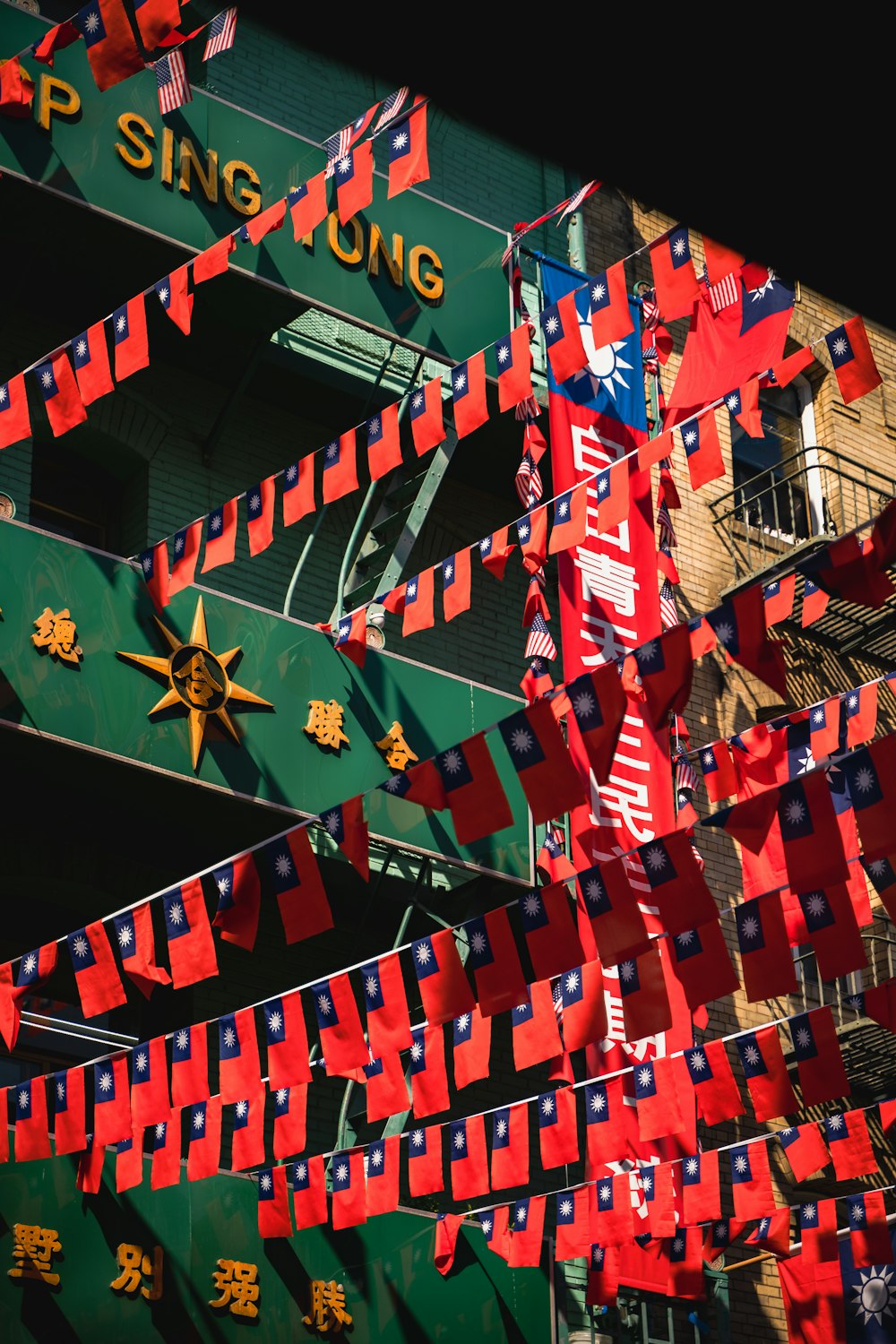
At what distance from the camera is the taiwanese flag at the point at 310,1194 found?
10742mm

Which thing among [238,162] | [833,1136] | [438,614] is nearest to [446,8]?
[833,1136]

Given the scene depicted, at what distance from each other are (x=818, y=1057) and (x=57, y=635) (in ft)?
17.9

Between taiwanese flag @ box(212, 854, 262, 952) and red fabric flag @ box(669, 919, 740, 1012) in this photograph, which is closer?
red fabric flag @ box(669, 919, 740, 1012)

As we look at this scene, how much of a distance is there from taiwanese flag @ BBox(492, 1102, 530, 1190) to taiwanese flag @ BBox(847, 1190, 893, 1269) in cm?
224

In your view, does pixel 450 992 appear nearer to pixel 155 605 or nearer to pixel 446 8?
pixel 155 605

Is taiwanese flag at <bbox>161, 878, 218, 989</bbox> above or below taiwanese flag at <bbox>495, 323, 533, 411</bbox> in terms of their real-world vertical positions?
below

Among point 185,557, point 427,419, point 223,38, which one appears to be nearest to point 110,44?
point 223,38

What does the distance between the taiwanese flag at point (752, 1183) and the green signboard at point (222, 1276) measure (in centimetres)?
151

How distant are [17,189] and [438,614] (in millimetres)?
5110

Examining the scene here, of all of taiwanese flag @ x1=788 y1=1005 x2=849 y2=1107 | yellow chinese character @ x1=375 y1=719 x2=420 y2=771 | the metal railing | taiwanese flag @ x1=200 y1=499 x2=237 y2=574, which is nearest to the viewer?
taiwanese flag @ x1=788 y1=1005 x2=849 y2=1107

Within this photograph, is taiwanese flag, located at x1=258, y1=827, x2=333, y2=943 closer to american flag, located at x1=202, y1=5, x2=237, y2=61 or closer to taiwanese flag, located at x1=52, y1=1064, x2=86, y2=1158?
taiwanese flag, located at x1=52, y1=1064, x2=86, y2=1158

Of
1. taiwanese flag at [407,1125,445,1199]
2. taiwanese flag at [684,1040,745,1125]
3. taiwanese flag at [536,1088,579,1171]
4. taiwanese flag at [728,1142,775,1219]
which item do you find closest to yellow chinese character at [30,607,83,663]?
taiwanese flag at [407,1125,445,1199]

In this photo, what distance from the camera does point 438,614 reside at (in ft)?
50.0

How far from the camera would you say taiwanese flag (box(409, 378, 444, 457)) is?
36.8 feet
